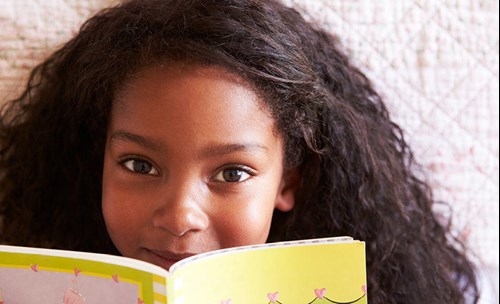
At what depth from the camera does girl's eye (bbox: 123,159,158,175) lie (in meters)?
Result: 0.99

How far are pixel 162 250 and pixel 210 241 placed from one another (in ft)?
0.21

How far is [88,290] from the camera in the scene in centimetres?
80

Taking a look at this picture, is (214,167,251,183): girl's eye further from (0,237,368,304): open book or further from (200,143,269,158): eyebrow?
(0,237,368,304): open book

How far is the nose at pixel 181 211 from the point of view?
91 cm

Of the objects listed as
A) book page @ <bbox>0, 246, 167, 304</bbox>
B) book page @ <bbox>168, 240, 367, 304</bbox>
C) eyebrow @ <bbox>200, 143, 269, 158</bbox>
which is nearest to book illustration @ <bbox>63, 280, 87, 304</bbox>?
book page @ <bbox>0, 246, 167, 304</bbox>

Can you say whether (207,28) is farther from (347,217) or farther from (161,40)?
(347,217)

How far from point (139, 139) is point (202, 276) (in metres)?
0.24

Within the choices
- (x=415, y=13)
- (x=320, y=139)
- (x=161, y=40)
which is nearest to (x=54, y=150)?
(x=161, y=40)

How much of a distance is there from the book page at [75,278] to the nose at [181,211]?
0.49ft

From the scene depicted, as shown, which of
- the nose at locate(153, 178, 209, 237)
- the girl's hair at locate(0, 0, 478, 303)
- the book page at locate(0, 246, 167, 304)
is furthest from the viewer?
the girl's hair at locate(0, 0, 478, 303)

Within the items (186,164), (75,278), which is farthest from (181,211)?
(75,278)

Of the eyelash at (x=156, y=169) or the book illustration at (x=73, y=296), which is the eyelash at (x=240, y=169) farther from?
the book illustration at (x=73, y=296)

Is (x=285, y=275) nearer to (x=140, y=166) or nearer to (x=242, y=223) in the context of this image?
(x=242, y=223)

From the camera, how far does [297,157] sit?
3.59ft
